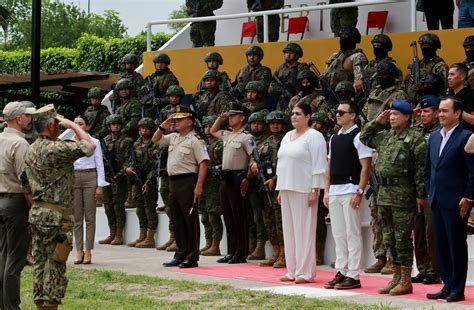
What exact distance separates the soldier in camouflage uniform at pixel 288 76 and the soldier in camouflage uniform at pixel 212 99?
0.71 m

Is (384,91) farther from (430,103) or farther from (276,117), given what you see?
(430,103)

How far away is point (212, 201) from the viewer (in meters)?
15.6

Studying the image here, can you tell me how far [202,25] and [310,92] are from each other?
16.1ft

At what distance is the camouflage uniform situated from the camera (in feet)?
36.8

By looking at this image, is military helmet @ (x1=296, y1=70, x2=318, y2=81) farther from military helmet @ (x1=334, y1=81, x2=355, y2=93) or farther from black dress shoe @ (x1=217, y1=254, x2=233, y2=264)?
black dress shoe @ (x1=217, y1=254, x2=233, y2=264)

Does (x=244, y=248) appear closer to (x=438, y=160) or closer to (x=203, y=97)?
(x=203, y=97)

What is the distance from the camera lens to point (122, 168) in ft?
56.0

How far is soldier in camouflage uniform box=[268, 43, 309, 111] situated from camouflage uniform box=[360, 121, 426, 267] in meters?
4.66

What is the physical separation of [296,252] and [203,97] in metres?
4.93

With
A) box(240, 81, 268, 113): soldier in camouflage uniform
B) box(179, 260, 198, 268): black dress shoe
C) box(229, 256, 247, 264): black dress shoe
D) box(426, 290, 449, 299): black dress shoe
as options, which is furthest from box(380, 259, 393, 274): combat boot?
box(240, 81, 268, 113): soldier in camouflage uniform

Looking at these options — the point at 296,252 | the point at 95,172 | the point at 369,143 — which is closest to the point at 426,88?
the point at 369,143

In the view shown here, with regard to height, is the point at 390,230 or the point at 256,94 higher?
the point at 256,94

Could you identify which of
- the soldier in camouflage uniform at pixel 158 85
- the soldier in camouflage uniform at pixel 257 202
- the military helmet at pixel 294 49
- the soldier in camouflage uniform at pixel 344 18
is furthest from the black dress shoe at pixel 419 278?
the soldier in camouflage uniform at pixel 158 85

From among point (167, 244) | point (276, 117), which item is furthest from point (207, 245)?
point (276, 117)
